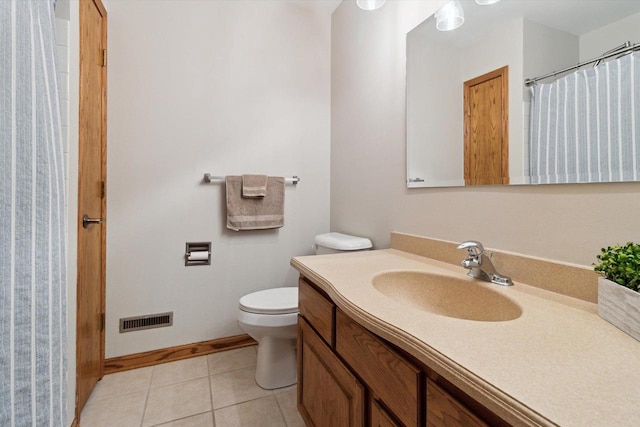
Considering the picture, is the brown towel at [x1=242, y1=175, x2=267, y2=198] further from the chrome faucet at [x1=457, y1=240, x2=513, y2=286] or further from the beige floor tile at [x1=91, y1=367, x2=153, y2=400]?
the chrome faucet at [x1=457, y1=240, x2=513, y2=286]

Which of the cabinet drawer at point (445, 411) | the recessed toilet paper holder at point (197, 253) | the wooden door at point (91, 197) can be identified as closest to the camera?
the cabinet drawer at point (445, 411)

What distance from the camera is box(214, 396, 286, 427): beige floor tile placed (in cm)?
130

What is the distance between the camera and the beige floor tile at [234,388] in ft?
4.75

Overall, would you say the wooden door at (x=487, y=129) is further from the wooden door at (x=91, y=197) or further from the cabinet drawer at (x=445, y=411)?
the wooden door at (x=91, y=197)

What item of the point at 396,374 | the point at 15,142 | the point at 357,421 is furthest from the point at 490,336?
the point at 15,142

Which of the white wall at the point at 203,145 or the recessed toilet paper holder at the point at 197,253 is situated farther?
the recessed toilet paper holder at the point at 197,253

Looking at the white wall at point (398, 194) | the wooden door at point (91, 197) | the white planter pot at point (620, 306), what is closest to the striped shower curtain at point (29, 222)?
the wooden door at point (91, 197)

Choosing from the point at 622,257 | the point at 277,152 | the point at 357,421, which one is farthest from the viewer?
the point at 277,152

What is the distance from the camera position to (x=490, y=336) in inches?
21.2

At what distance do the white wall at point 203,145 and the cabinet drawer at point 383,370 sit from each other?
1304 millimetres

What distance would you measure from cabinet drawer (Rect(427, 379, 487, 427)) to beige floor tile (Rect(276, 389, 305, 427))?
100 centimetres

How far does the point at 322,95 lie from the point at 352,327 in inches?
72.3

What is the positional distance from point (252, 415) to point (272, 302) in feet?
1.69

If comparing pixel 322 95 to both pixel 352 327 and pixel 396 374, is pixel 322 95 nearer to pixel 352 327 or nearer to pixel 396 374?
pixel 352 327
